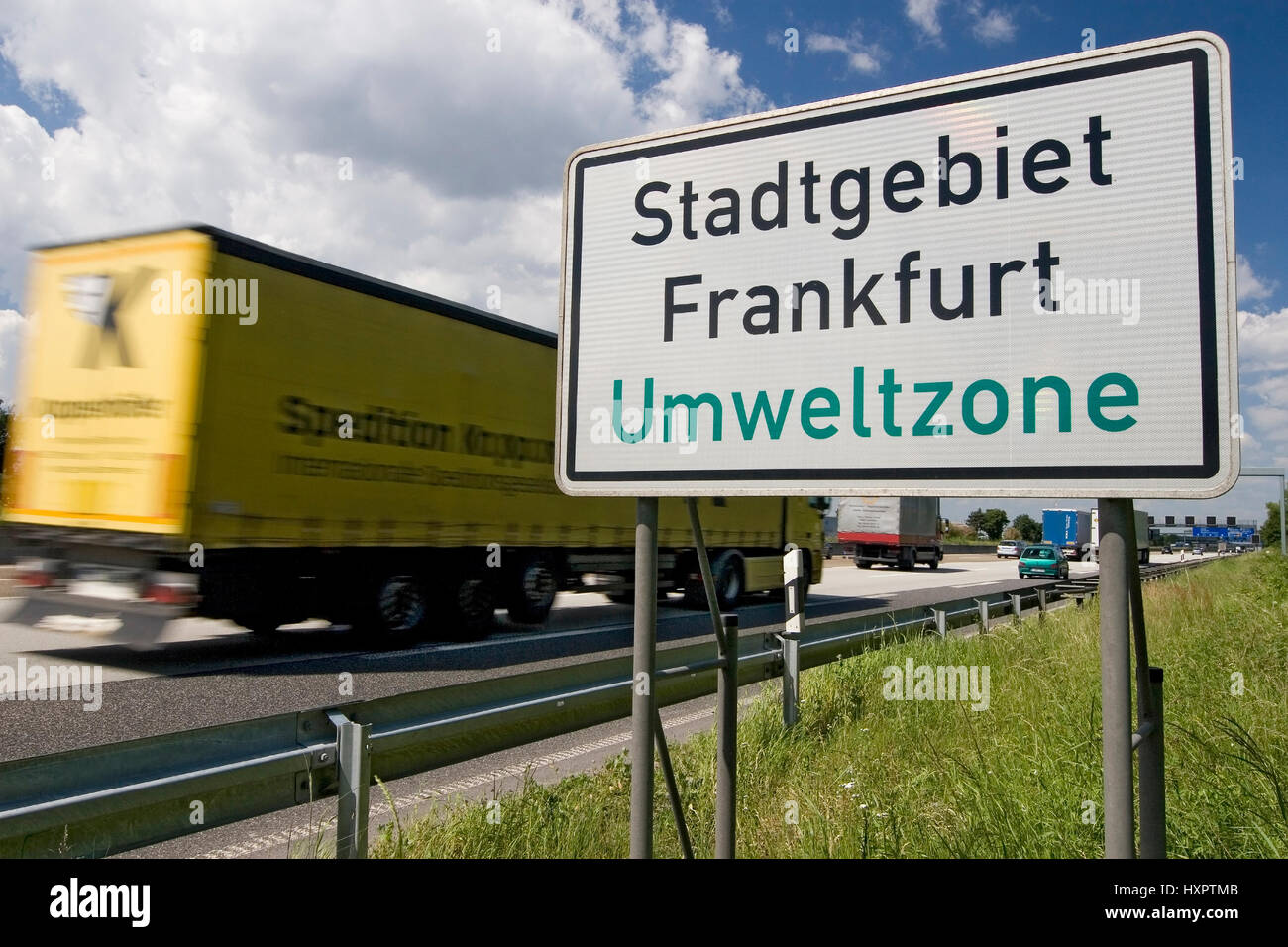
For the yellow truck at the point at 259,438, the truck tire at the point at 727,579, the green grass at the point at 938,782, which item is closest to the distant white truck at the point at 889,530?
the truck tire at the point at 727,579

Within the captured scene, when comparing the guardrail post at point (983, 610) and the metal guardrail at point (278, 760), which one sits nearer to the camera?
the metal guardrail at point (278, 760)

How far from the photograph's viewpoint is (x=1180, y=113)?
153 cm

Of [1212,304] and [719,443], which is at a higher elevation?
[1212,304]

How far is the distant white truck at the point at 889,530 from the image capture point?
3653cm

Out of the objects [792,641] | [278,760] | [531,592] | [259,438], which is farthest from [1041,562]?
[278,760]

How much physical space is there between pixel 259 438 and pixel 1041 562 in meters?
33.1

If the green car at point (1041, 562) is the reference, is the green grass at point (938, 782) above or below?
above

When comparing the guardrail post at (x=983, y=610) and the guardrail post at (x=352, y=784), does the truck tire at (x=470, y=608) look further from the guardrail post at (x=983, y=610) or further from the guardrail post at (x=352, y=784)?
the guardrail post at (x=352, y=784)

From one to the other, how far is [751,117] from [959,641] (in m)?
6.84

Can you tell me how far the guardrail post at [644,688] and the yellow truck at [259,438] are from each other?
7866 millimetres

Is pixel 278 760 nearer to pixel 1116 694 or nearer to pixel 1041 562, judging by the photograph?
pixel 1116 694

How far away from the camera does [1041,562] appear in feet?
119
